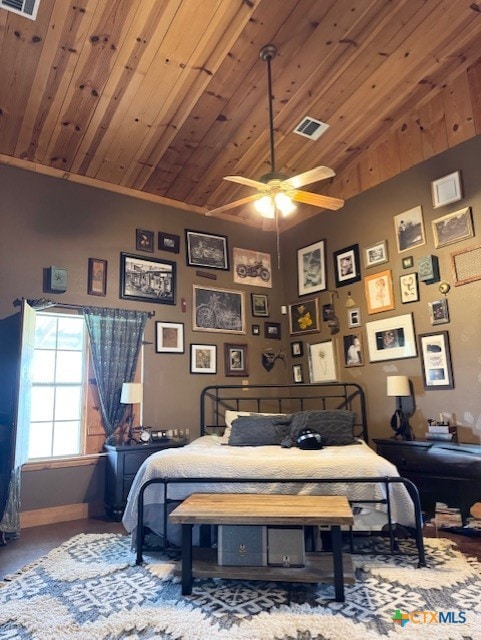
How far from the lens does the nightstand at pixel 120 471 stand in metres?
4.27

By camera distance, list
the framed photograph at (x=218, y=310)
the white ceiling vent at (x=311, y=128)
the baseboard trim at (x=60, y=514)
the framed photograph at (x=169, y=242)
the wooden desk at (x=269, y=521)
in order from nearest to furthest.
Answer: the wooden desk at (x=269, y=521), the baseboard trim at (x=60, y=514), the white ceiling vent at (x=311, y=128), the framed photograph at (x=169, y=242), the framed photograph at (x=218, y=310)

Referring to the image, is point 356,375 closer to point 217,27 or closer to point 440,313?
point 440,313

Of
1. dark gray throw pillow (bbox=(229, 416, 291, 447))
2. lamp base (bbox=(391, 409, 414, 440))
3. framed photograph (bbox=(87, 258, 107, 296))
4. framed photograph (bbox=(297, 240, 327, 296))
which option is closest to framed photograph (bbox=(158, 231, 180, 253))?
framed photograph (bbox=(87, 258, 107, 296))

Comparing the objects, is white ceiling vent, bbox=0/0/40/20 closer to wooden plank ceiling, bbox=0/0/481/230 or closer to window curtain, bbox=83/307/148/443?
wooden plank ceiling, bbox=0/0/481/230

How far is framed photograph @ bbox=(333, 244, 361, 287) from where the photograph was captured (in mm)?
5398

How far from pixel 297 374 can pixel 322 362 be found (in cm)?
46

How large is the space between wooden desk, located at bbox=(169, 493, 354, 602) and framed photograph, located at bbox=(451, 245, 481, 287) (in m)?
2.67

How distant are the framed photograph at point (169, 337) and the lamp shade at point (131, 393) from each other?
65 cm

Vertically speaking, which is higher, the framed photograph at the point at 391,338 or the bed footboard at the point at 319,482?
the framed photograph at the point at 391,338

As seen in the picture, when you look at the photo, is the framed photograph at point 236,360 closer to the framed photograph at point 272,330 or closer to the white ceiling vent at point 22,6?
the framed photograph at point 272,330

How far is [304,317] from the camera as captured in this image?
597cm

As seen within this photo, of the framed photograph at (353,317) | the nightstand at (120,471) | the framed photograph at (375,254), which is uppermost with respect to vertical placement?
the framed photograph at (375,254)

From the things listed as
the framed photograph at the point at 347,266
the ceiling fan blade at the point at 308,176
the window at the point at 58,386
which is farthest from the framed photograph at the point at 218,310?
the ceiling fan blade at the point at 308,176

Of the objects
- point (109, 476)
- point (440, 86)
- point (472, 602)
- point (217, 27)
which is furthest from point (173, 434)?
point (440, 86)
